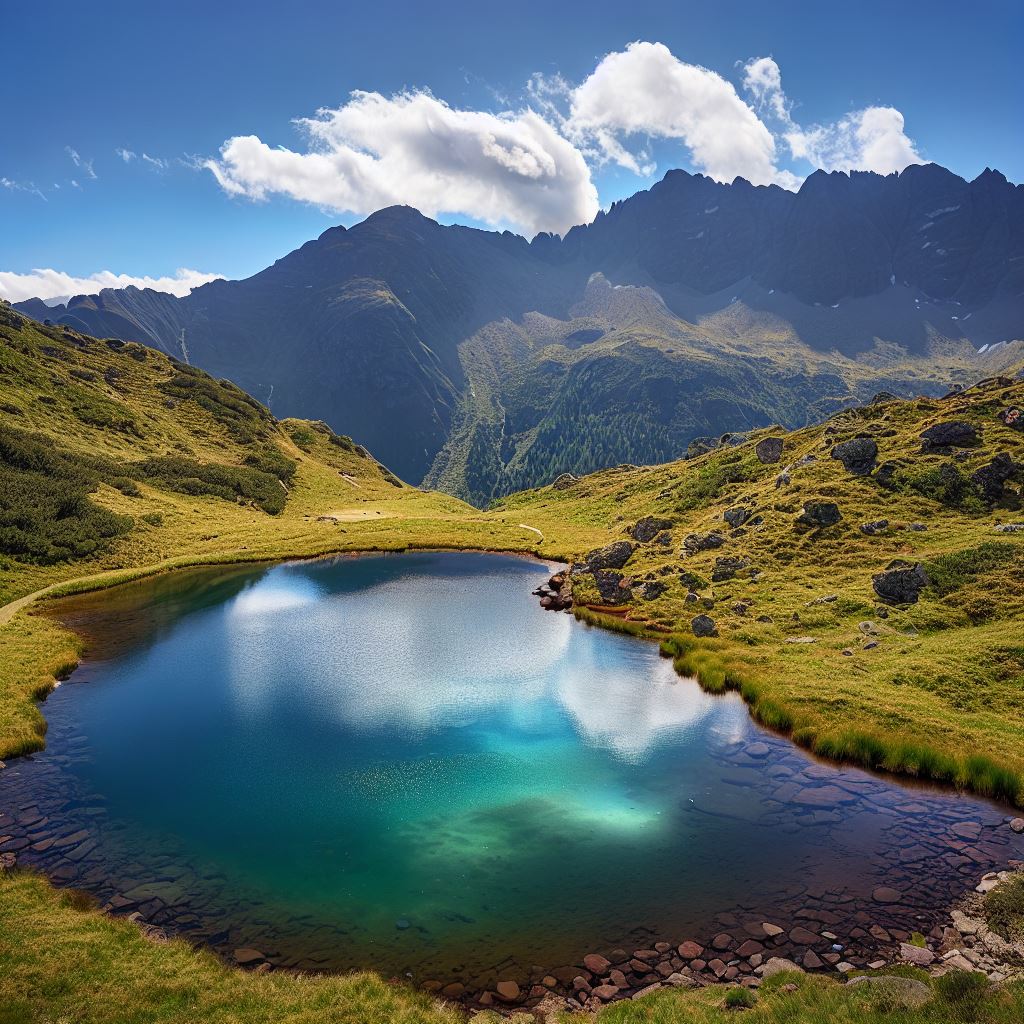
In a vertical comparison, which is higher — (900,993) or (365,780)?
(900,993)

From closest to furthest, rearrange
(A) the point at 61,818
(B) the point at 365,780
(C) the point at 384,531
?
(A) the point at 61,818
(B) the point at 365,780
(C) the point at 384,531

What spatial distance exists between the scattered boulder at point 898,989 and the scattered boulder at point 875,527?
4356 cm

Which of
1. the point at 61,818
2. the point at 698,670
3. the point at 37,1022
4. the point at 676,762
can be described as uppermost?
the point at 698,670

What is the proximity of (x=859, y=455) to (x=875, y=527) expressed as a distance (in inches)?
510

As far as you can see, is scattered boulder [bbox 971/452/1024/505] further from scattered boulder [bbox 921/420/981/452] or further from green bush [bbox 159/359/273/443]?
green bush [bbox 159/359/273/443]

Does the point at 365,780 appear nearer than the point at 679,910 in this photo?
No

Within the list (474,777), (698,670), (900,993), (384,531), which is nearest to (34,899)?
(474,777)

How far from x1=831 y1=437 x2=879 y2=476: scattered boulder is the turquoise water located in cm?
3292

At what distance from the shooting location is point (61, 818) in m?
25.8

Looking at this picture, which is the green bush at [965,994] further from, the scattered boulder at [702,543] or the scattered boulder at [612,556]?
the scattered boulder at [612,556]

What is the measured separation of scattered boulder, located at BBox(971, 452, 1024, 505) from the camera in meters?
53.3

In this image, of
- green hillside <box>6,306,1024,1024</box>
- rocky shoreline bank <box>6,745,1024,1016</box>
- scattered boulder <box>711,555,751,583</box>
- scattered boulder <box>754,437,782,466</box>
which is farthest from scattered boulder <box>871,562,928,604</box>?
scattered boulder <box>754,437,782,466</box>

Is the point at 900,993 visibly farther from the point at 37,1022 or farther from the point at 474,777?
the point at 37,1022

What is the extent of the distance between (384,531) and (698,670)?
213ft
